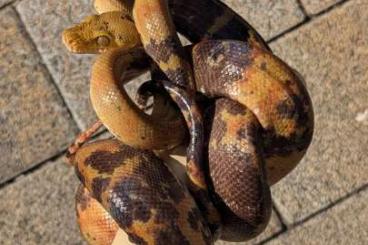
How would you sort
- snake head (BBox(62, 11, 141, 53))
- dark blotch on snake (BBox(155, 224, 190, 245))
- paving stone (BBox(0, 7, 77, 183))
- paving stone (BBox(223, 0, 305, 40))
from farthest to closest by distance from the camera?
paving stone (BBox(223, 0, 305, 40)) < paving stone (BBox(0, 7, 77, 183)) < snake head (BBox(62, 11, 141, 53)) < dark blotch on snake (BBox(155, 224, 190, 245))

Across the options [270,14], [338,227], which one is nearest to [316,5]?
[270,14]

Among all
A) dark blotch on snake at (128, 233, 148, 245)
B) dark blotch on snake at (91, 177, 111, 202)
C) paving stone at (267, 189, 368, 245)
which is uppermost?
dark blotch on snake at (91, 177, 111, 202)

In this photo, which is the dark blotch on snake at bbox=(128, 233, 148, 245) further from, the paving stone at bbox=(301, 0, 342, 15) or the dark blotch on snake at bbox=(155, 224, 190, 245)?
the paving stone at bbox=(301, 0, 342, 15)

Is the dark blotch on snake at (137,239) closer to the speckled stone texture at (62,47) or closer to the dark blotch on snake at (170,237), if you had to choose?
the dark blotch on snake at (170,237)

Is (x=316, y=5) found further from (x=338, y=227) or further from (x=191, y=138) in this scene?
(x=191, y=138)

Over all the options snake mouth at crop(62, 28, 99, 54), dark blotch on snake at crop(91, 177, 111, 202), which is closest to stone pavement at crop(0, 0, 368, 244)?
snake mouth at crop(62, 28, 99, 54)

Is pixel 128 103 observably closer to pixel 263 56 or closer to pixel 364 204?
pixel 263 56

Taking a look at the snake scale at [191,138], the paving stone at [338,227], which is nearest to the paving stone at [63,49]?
the paving stone at [338,227]
